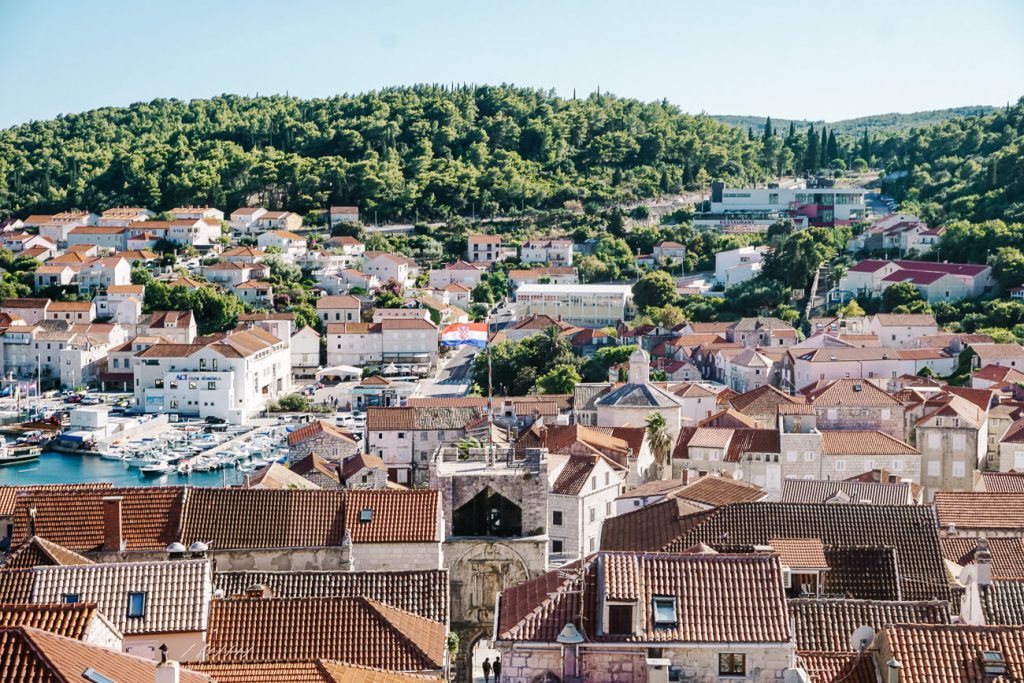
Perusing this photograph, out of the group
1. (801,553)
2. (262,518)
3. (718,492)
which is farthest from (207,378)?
(801,553)

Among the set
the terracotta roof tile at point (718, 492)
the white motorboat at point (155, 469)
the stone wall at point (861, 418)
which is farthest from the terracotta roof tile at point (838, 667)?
the white motorboat at point (155, 469)

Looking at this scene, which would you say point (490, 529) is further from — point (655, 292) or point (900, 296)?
point (655, 292)

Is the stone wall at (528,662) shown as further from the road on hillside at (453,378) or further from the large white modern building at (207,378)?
the large white modern building at (207,378)

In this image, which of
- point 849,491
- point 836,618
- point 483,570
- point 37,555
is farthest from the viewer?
point 849,491

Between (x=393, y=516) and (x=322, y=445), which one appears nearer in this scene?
(x=393, y=516)

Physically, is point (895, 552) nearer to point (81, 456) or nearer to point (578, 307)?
point (81, 456)

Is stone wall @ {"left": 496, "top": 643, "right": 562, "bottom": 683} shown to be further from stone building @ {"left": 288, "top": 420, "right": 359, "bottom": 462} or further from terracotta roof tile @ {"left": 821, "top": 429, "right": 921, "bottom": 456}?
stone building @ {"left": 288, "top": 420, "right": 359, "bottom": 462}

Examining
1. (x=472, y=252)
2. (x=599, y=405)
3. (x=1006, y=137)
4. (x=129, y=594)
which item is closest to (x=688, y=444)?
(x=599, y=405)
